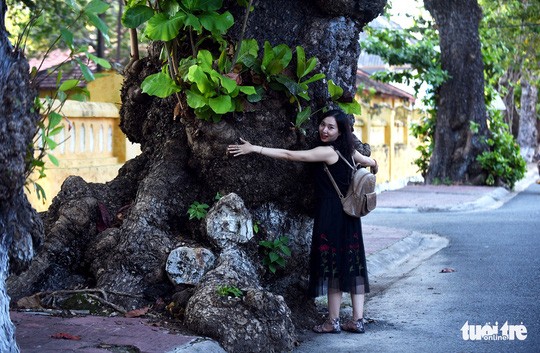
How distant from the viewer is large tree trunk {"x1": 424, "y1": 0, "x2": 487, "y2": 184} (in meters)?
22.7

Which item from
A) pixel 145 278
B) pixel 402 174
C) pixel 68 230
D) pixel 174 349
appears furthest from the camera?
pixel 402 174

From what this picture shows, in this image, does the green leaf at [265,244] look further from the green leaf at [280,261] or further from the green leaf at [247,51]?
the green leaf at [247,51]

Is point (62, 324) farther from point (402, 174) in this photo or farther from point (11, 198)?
point (402, 174)

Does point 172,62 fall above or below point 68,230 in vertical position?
above

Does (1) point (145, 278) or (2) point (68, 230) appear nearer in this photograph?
(1) point (145, 278)

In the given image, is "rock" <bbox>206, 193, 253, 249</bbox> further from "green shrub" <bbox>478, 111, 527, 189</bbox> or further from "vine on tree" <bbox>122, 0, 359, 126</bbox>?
"green shrub" <bbox>478, 111, 527, 189</bbox>

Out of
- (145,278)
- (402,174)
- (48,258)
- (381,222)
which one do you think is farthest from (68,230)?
(402,174)

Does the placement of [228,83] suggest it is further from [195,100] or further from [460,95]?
[460,95]

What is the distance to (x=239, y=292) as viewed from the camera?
6719mm

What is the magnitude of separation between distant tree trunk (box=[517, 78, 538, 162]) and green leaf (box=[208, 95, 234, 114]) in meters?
32.6

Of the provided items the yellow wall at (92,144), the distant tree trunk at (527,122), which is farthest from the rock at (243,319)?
the distant tree trunk at (527,122)

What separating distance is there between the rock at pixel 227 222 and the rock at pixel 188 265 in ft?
0.49

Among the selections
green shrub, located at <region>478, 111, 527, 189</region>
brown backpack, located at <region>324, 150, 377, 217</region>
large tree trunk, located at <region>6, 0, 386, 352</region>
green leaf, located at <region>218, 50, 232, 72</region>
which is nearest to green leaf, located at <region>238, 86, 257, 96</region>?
green leaf, located at <region>218, 50, 232, 72</region>

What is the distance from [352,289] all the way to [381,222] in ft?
27.9
